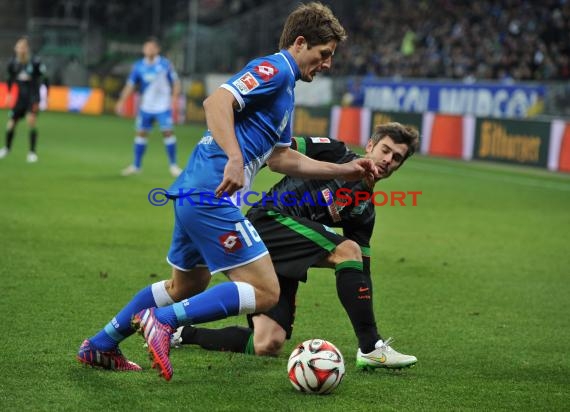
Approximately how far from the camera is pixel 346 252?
18.4 ft

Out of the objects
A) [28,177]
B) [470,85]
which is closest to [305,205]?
[28,177]

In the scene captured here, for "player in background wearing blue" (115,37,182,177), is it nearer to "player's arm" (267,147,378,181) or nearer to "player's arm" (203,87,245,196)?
"player's arm" (267,147,378,181)

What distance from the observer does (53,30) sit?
5297 centimetres

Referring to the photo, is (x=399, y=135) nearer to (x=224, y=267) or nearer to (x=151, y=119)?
(x=224, y=267)

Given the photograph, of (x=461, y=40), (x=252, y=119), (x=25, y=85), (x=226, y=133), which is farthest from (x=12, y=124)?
(x=461, y=40)

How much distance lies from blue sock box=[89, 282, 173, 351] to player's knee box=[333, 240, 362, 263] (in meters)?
1.01

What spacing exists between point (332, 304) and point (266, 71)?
3230 millimetres

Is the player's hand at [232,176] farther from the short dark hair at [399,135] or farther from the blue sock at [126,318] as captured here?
the short dark hair at [399,135]

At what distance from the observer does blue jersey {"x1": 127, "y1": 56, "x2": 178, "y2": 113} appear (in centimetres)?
1730

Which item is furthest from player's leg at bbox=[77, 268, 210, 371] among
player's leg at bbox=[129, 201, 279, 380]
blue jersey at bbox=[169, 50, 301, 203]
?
blue jersey at bbox=[169, 50, 301, 203]

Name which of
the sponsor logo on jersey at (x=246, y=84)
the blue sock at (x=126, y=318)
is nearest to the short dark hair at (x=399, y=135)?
the sponsor logo on jersey at (x=246, y=84)

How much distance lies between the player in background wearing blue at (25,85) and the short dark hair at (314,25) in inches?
578

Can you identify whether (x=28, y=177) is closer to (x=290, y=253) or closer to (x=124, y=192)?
(x=124, y=192)

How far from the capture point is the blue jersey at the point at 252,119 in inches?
188
